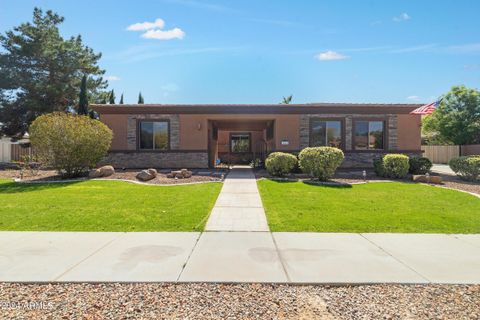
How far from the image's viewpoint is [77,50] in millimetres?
24750

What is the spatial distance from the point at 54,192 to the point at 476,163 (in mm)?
16806

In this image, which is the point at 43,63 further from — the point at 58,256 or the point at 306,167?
the point at 58,256

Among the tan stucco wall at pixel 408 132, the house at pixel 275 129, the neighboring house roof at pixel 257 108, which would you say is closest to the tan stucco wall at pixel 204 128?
the house at pixel 275 129

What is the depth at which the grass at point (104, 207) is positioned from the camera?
633cm

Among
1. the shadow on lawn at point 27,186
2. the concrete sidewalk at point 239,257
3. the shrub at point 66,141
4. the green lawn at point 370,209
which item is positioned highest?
the shrub at point 66,141

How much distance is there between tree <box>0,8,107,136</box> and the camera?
2288 cm

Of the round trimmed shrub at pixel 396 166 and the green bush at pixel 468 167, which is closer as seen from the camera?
the green bush at pixel 468 167

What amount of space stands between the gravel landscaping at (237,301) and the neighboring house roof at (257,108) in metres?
14.1

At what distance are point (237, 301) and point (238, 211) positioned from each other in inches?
176

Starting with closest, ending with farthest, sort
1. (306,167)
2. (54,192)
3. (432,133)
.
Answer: (54,192) → (306,167) → (432,133)

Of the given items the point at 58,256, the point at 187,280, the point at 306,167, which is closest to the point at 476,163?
the point at 306,167

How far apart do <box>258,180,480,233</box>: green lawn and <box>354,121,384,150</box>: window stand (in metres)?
5.89

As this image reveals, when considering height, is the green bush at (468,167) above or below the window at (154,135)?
below

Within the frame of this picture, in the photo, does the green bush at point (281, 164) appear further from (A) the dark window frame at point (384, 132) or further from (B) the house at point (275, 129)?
(A) the dark window frame at point (384, 132)
